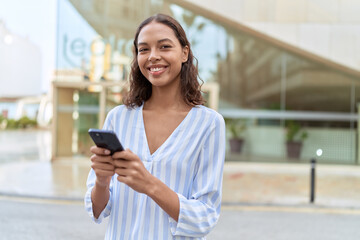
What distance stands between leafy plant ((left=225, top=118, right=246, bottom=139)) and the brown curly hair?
13.5 metres

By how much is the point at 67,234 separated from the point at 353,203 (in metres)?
5.49

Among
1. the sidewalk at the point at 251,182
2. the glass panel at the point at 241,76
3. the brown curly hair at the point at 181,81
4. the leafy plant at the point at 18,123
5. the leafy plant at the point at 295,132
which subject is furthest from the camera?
the leafy plant at the point at 18,123

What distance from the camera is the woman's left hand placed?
118cm

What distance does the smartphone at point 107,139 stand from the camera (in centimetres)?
116

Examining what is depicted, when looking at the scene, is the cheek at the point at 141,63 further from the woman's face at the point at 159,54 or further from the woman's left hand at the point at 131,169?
the woman's left hand at the point at 131,169

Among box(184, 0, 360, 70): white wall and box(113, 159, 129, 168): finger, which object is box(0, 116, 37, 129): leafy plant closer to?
box(184, 0, 360, 70): white wall

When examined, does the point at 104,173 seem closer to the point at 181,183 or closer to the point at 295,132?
the point at 181,183

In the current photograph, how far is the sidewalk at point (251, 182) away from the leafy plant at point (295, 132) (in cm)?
99

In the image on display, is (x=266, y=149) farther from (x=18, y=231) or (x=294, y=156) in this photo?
(x=18, y=231)

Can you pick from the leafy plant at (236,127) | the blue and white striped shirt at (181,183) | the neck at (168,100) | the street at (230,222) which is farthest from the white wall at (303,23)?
the blue and white striped shirt at (181,183)

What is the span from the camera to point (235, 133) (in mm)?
15164

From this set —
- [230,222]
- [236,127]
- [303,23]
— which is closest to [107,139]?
[230,222]

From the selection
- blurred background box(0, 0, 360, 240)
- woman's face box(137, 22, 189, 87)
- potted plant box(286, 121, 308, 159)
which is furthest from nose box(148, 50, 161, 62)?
potted plant box(286, 121, 308, 159)

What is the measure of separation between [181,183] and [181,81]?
0.38 m
